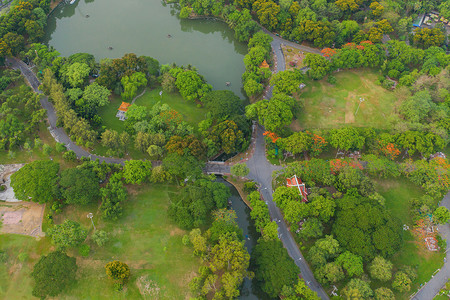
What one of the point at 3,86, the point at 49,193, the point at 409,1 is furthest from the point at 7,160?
the point at 409,1

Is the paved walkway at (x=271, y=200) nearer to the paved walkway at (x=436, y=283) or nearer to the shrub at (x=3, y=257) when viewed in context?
the paved walkway at (x=436, y=283)

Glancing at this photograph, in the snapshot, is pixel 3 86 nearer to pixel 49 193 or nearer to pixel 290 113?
pixel 49 193

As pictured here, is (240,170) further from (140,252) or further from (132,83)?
(132,83)

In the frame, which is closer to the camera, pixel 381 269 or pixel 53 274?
pixel 53 274

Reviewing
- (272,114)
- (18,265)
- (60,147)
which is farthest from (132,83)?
(18,265)

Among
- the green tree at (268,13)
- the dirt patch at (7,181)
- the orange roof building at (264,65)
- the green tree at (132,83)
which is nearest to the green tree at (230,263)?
the dirt patch at (7,181)

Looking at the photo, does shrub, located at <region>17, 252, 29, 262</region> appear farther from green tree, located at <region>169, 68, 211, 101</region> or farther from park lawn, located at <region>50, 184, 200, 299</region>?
green tree, located at <region>169, 68, 211, 101</region>

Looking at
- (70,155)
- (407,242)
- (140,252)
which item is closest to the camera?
(140,252)

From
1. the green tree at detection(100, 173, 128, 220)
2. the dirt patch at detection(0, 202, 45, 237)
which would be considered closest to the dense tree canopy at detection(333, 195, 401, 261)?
the green tree at detection(100, 173, 128, 220)
